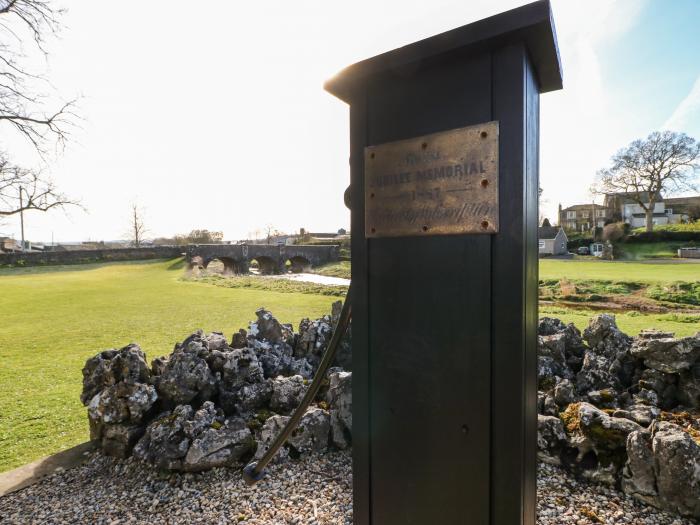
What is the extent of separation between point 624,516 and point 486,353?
2047 millimetres

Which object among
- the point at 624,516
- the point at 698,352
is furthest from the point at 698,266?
the point at 624,516

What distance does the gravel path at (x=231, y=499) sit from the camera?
2419 millimetres

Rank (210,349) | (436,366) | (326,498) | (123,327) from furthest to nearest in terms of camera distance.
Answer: (123,327) → (210,349) → (326,498) → (436,366)

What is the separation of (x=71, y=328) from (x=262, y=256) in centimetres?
2392

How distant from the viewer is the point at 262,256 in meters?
33.3

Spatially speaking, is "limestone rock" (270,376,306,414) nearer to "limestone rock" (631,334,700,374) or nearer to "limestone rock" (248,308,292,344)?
"limestone rock" (248,308,292,344)

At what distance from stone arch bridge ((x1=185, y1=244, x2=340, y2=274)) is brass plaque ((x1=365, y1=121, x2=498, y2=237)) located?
97.0ft

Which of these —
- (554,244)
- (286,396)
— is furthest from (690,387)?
(554,244)

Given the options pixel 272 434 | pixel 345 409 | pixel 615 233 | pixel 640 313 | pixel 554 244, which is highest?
pixel 615 233

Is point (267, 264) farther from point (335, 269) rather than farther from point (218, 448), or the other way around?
point (218, 448)

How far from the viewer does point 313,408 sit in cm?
348

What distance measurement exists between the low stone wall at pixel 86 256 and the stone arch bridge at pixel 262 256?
4.03m

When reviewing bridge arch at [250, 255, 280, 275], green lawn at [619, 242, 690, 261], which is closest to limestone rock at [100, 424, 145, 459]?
green lawn at [619, 242, 690, 261]

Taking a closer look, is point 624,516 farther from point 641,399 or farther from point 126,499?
point 126,499
